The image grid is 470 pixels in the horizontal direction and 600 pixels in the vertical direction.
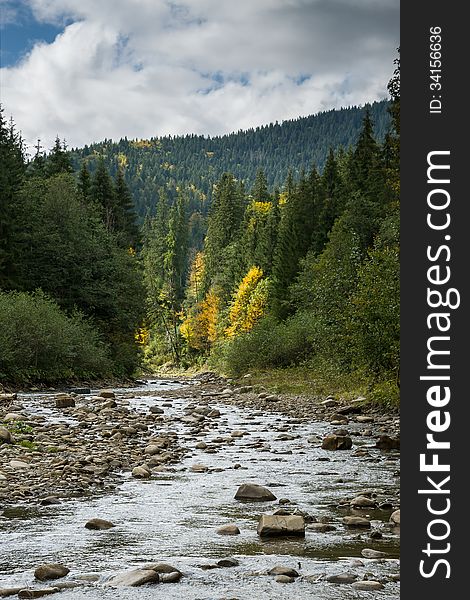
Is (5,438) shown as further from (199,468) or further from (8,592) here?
(8,592)

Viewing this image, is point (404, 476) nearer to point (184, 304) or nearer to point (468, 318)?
point (468, 318)

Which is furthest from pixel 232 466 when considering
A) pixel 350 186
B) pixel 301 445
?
pixel 350 186

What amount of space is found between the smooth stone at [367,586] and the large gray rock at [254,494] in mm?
3965

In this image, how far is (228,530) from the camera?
8.43 m

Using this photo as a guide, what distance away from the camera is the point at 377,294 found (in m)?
19.8

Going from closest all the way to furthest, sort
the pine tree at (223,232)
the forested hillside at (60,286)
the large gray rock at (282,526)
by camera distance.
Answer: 1. the large gray rock at (282,526)
2. the forested hillside at (60,286)
3. the pine tree at (223,232)

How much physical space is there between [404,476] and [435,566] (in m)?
0.48

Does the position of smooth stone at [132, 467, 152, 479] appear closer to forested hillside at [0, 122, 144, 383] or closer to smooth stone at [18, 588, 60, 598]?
smooth stone at [18, 588, 60, 598]

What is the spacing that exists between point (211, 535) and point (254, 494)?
2119 millimetres

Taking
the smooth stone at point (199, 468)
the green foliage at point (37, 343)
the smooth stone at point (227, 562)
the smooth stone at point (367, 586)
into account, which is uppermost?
the green foliage at point (37, 343)

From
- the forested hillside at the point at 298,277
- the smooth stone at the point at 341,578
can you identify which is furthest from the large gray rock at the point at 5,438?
the smooth stone at the point at 341,578

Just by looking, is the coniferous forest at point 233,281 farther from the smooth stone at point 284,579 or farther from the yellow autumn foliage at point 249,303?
the smooth stone at point 284,579

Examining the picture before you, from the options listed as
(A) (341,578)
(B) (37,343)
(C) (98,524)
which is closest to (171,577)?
(A) (341,578)

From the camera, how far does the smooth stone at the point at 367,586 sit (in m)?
6.25
